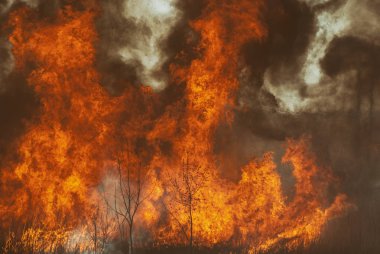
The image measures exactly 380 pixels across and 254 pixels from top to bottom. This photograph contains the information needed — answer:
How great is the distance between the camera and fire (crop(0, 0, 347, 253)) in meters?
30.0

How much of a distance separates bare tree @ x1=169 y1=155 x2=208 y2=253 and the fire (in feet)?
0.24

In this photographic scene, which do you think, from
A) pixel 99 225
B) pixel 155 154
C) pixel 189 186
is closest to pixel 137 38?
pixel 155 154

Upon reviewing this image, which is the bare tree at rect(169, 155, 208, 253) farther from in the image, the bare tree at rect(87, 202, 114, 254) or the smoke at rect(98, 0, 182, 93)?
the smoke at rect(98, 0, 182, 93)

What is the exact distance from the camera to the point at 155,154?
3181cm

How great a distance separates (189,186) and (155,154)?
3.36 m

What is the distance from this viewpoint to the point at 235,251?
29.5 m

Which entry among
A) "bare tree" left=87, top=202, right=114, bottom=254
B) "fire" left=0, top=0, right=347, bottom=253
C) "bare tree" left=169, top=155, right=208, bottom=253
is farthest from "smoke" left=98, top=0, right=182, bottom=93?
"bare tree" left=87, top=202, right=114, bottom=254

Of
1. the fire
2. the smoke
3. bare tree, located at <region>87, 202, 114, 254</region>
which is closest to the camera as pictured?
bare tree, located at <region>87, 202, 114, 254</region>

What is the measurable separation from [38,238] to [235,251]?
1154 centimetres

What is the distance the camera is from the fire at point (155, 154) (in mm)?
30047

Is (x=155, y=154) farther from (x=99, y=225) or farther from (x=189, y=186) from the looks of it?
(x=99, y=225)

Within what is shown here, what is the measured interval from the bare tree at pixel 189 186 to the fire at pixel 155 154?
7cm

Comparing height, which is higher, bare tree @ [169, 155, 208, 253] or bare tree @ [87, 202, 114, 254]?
bare tree @ [169, 155, 208, 253]

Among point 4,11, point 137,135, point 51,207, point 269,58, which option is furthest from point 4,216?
point 269,58
